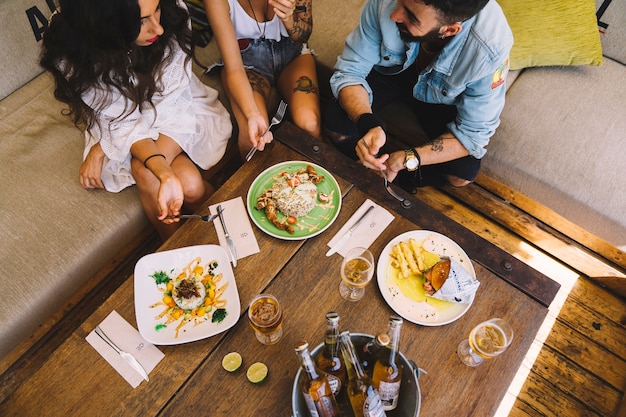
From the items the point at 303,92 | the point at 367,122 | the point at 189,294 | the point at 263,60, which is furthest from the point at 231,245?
the point at 263,60

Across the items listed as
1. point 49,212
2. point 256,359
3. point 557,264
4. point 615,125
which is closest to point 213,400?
point 256,359

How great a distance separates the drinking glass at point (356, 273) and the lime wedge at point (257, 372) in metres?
0.31

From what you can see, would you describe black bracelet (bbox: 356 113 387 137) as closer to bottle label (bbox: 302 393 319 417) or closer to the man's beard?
the man's beard

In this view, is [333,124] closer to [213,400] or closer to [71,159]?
[71,159]

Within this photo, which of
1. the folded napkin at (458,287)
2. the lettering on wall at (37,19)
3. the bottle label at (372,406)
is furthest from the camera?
the lettering on wall at (37,19)

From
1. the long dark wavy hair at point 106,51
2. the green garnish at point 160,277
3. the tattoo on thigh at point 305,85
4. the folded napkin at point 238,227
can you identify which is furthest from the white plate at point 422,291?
the long dark wavy hair at point 106,51

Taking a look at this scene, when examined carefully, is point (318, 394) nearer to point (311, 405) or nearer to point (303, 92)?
point (311, 405)

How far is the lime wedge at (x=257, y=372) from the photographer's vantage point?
3.70ft

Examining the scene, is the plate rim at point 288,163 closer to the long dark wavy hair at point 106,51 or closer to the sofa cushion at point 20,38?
the long dark wavy hair at point 106,51

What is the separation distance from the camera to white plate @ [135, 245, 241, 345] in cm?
121

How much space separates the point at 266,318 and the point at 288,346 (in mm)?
119

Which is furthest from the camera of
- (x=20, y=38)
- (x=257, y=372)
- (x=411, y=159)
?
(x=20, y=38)

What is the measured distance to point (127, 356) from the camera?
1.18 m

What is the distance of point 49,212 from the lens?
1.69 m
